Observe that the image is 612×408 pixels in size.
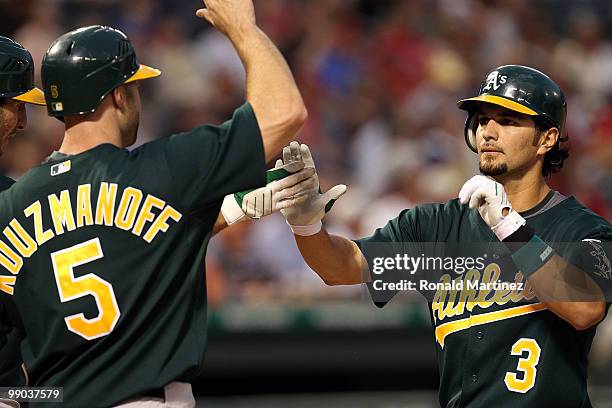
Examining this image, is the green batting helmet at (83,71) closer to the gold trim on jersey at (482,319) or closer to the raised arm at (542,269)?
the raised arm at (542,269)

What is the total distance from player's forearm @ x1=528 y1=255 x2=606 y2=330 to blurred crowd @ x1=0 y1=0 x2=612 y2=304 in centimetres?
382

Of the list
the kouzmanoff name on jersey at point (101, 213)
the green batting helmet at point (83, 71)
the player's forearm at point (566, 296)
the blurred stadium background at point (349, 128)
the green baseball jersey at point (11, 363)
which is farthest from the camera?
the blurred stadium background at point (349, 128)

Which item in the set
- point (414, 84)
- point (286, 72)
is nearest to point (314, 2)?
point (414, 84)

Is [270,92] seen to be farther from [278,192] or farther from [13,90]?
[13,90]

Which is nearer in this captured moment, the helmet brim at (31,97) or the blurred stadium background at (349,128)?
the helmet brim at (31,97)

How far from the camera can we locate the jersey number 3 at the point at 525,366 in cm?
360

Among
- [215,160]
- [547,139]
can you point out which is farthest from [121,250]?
[547,139]

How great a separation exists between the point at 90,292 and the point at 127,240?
0.57ft

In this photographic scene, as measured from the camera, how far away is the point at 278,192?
363cm

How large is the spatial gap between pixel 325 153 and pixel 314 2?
1.95 meters

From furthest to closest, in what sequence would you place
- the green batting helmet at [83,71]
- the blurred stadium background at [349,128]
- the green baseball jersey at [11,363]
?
the blurred stadium background at [349,128] < the green baseball jersey at [11,363] < the green batting helmet at [83,71]

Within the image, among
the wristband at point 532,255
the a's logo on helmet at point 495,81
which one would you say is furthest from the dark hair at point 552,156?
the wristband at point 532,255

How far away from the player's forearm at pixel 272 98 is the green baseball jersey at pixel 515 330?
1140 millimetres

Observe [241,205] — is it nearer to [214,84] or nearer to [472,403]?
[472,403]
